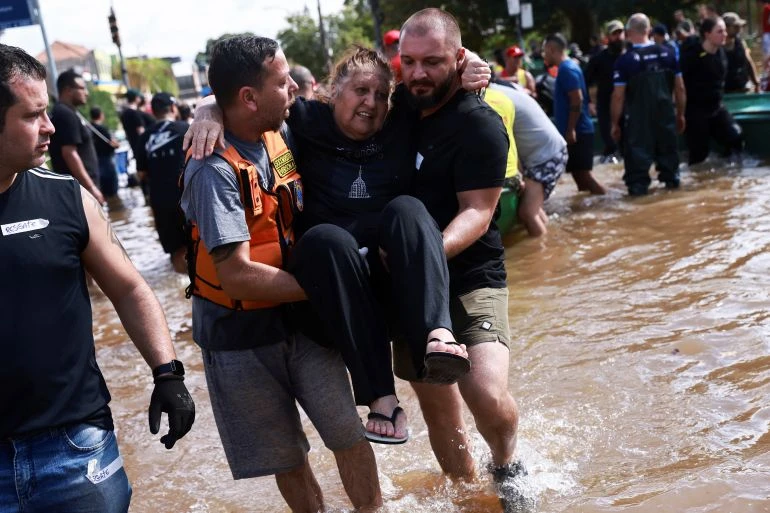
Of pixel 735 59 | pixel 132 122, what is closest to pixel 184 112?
pixel 132 122

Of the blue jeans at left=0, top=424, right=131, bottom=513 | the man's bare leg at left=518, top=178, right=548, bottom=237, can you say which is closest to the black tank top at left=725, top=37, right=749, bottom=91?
the man's bare leg at left=518, top=178, right=548, bottom=237

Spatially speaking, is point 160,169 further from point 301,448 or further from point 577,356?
point 301,448

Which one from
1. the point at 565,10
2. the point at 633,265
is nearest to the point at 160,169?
the point at 633,265

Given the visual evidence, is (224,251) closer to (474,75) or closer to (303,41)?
(474,75)

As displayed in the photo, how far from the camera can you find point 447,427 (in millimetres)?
3947

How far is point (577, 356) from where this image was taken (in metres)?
5.68

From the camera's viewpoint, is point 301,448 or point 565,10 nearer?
point 301,448

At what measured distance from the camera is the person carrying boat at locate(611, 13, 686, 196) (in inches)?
408

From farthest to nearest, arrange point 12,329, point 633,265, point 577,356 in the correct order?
point 633,265, point 577,356, point 12,329

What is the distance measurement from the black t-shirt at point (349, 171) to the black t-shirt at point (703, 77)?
8.99m

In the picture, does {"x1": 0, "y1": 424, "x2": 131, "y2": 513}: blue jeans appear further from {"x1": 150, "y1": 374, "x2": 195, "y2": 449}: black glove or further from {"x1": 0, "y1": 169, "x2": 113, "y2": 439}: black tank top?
{"x1": 150, "y1": 374, "x2": 195, "y2": 449}: black glove

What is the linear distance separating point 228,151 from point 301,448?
1180 millimetres

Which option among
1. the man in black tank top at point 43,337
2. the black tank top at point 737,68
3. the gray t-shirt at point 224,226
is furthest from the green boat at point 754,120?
the man in black tank top at point 43,337

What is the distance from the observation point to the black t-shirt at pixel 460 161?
11.6 feet
